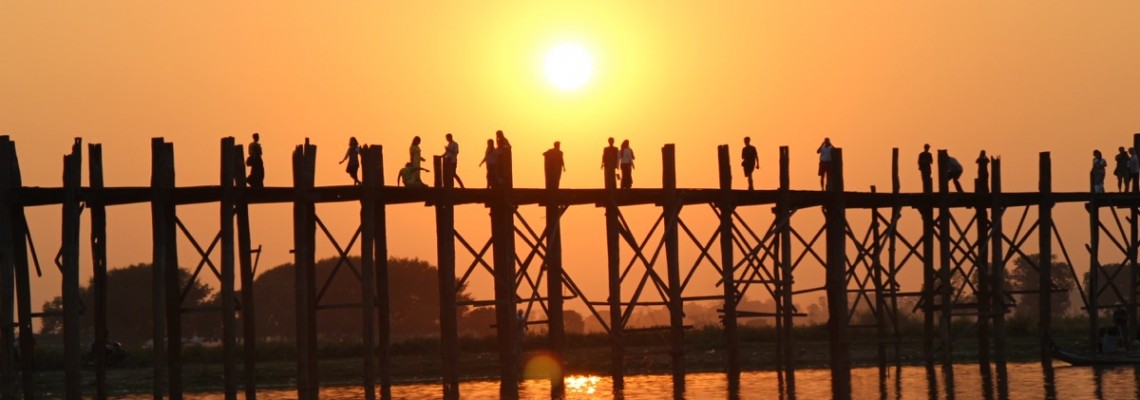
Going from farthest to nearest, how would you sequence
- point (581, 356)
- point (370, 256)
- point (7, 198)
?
point (581, 356), point (370, 256), point (7, 198)

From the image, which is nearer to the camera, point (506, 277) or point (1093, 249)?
point (506, 277)

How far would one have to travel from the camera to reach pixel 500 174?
3341 cm

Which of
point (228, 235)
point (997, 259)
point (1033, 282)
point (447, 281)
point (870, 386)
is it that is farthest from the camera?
point (1033, 282)

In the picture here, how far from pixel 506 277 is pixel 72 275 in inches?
315

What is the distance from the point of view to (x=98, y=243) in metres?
31.0

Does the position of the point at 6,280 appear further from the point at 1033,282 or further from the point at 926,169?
the point at 1033,282

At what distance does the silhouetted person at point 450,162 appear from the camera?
1312 inches

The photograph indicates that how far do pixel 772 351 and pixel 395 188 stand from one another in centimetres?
1933

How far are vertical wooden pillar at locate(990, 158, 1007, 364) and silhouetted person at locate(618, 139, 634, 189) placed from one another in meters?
8.09

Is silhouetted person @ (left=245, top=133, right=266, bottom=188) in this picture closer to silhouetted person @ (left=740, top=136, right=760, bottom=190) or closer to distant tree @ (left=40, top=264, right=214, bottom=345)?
silhouetted person @ (left=740, top=136, right=760, bottom=190)

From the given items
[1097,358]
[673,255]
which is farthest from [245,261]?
[1097,358]

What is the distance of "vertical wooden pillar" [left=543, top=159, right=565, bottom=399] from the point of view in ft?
112

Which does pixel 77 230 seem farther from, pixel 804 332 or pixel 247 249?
pixel 804 332

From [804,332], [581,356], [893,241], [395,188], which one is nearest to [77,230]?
[395,188]
